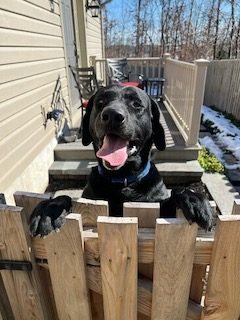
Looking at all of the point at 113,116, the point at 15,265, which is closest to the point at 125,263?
the point at 15,265

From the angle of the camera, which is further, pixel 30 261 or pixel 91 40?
pixel 91 40

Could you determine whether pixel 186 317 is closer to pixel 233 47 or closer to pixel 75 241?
pixel 75 241

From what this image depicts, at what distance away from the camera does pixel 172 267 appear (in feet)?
3.38

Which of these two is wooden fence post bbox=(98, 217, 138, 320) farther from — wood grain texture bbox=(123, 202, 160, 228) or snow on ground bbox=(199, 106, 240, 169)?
snow on ground bbox=(199, 106, 240, 169)

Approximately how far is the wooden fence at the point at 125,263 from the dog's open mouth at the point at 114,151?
0.42 metres

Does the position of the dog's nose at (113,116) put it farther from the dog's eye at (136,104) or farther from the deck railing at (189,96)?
the deck railing at (189,96)

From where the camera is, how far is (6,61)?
2623 mm

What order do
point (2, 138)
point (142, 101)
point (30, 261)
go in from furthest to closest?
point (2, 138) → point (142, 101) → point (30, 261)

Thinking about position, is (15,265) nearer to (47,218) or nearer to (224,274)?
(47,218)

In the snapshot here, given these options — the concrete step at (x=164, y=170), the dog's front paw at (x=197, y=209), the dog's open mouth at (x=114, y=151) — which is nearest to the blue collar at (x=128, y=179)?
the dog's open mouth at (x=114, y=151)

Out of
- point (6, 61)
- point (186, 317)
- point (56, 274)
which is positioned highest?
point (6, 61)

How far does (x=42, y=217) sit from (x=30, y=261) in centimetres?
26

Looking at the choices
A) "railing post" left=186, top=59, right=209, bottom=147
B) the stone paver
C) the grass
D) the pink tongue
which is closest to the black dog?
the pink tongue

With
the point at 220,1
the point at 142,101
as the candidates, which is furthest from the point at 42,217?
the point at 220,1
